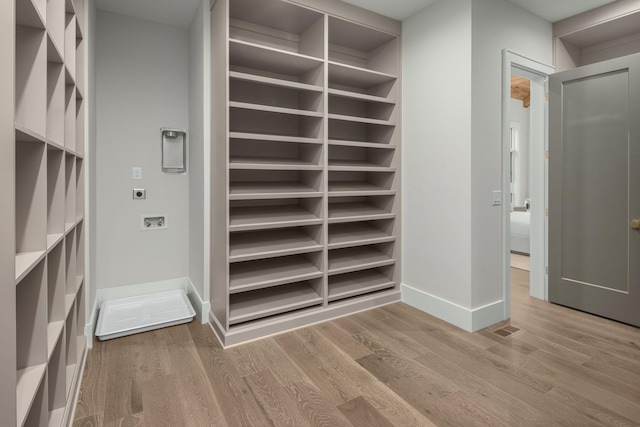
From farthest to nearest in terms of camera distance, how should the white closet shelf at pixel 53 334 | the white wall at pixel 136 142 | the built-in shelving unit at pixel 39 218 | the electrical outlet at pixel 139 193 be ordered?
1. the electrical outlet at pixel 139 193
2. the white wall at pixel 136 142
3. the white closet shelf at pixel 53 334
4. the built-in shelving unit at pixel 39 218

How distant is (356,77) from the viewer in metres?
3.12

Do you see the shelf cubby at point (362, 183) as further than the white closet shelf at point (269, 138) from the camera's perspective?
Yes

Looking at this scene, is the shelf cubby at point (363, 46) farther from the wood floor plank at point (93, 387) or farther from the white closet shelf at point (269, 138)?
the wood floor plank at point (93, 387)

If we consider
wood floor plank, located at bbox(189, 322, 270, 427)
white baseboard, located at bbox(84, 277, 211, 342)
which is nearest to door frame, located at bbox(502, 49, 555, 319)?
wood floor plank, located at bbox(189, 322, 270, 427)

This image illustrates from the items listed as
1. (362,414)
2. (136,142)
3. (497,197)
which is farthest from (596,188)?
(136,142)

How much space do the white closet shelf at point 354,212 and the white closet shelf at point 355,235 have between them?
180 mm

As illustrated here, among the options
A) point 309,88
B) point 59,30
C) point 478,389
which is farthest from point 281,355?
→ point 59,30

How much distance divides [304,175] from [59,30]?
1.88 meters

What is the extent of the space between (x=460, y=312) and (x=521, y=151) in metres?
6.13

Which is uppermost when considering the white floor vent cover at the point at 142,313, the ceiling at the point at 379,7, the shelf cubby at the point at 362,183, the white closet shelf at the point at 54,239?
the ceiling at the point at 379,7

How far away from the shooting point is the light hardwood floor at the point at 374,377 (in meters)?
1.68

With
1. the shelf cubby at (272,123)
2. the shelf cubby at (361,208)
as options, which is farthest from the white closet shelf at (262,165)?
the shelf cubby at (361,208)

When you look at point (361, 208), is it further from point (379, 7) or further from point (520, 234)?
point (520, 234)

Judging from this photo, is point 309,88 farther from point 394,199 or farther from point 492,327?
point 492,327
